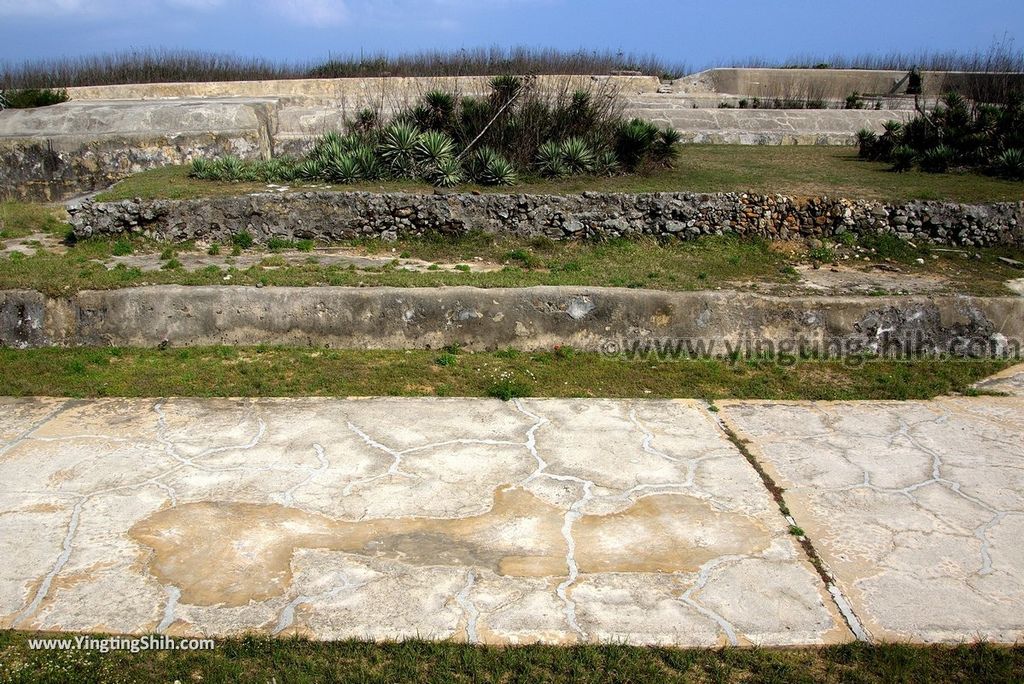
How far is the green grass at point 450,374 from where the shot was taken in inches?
229

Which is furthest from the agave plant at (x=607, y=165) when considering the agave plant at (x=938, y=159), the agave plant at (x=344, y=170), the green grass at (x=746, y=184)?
the agave plant at (x=938, y=159)

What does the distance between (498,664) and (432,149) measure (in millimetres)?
7407

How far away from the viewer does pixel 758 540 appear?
4.02m

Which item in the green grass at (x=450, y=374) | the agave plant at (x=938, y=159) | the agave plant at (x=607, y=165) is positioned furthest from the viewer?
the agave plant at (x=938, y=159)

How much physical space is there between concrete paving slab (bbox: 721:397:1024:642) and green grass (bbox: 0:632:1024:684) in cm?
19

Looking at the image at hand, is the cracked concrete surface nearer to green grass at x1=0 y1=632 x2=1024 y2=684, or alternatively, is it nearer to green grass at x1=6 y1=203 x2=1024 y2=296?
green grass at x1=0 y1=632 x2=1024 y2=684

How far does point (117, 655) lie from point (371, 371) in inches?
125

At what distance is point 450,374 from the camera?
242 inches

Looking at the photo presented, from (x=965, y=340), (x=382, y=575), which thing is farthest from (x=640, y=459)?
(x=965, y=340)

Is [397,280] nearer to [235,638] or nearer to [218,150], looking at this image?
[235,638]

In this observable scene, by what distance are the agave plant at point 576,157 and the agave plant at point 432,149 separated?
1.39m

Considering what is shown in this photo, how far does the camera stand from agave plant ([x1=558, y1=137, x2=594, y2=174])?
9.88 metres

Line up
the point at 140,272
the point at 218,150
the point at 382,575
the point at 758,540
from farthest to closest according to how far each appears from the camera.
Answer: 1. the point at 218,150
2. the point at 140,272
3. the point at 758,540
4. the point at 382,575

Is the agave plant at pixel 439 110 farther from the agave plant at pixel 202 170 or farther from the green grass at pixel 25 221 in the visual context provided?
the green grass at pixel 25 221
